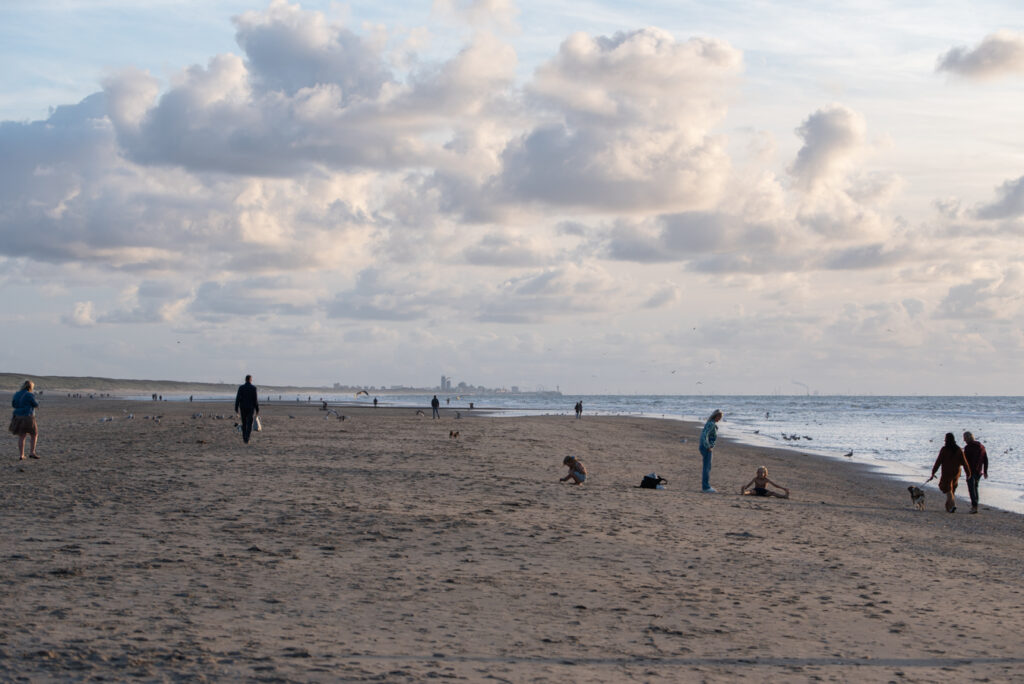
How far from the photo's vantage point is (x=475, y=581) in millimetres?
9586

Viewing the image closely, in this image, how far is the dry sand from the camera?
6844 mm

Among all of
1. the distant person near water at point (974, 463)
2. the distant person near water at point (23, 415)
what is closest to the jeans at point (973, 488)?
the distant person near water at point (974, 463)

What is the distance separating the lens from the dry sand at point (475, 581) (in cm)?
684

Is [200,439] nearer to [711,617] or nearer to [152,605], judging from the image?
[152,605]

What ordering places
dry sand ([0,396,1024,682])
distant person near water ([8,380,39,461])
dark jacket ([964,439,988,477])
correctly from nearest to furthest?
dry sand ([0,396,1024,682]) < dark jacket ([964,439,988,477]) < distant person near water ([8,380,39,461])

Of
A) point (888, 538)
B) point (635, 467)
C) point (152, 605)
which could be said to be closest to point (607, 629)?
point (152, 605)

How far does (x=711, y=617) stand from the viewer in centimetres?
852

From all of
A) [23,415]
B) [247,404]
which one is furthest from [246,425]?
[23,415]

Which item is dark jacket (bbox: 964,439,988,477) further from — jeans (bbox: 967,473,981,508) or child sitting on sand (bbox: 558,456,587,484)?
child sitting on sand (bbox: 558,456,587,484)

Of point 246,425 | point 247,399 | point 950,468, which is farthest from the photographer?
point 246,425

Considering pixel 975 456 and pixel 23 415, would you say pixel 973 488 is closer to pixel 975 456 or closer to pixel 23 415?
pixel 975 456

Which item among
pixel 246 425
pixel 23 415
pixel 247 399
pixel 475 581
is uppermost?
pixel 247 399

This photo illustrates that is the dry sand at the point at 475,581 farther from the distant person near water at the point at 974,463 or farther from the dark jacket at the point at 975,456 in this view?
the dark jacket at the point at 975,456

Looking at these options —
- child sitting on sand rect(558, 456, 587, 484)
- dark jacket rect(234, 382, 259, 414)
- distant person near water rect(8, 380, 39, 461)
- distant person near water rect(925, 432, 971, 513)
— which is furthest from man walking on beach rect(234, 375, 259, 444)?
distant person near water rect(925, 432, 971, 513)
